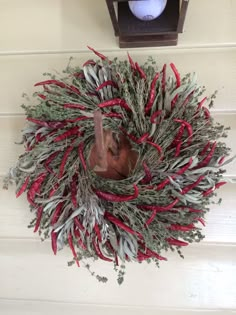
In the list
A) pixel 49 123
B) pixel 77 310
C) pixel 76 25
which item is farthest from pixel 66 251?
pixel 76 25

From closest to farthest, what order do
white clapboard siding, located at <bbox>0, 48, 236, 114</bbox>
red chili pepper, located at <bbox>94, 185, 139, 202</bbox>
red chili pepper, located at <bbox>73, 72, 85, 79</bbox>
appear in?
red chili pepper, located at <bbox>94, 185, 139, 202</bbox> → red chili pepper, located at <bbox>73, 72, 85, 79</bbox> → white clapboard siding, located at <bbox>0, 48, 236, 114</bbox>

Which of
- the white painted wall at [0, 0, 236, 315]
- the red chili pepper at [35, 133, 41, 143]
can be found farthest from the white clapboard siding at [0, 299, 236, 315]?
the red chili pepper at [35, 133, 41, 143]

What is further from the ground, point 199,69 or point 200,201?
point 199,69

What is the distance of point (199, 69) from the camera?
1.07 metres

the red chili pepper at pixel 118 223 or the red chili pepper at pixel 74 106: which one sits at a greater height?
the red chili pepper at pixel 74 106

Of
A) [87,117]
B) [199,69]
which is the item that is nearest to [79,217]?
[87,117]

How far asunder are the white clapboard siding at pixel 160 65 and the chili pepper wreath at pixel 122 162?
0.13 m

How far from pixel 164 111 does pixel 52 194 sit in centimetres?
30

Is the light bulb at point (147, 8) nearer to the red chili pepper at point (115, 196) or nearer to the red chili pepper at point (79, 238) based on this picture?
the red chili pepper at point (115, 196)

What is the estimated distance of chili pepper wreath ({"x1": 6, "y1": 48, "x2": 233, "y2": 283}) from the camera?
88 centimetres

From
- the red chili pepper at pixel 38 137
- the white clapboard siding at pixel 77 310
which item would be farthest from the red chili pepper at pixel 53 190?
the white clapboard siding at pixel 77 310

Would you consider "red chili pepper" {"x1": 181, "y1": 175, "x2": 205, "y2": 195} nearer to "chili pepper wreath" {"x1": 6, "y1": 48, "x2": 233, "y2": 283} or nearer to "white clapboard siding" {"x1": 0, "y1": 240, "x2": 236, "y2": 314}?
"chili pepper wreath" {"x1": 6, "y1": 48, "x2": 233, "y2": 283}

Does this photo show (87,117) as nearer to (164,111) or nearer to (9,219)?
(164,111)

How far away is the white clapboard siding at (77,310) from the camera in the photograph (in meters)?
1.08
